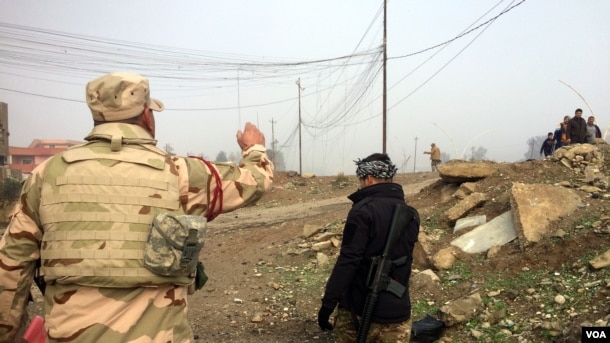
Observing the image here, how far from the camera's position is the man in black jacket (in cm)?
261

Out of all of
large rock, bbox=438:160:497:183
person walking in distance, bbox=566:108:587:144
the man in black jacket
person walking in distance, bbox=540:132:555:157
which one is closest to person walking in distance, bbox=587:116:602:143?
person walking in distance, bbox=566:108:587:144

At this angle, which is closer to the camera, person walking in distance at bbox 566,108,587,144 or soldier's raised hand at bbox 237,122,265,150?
soldier's raised hand at bbox 237,122,265,150

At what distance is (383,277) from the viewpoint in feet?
8.52

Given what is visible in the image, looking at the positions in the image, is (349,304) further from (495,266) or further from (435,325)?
(495,266)

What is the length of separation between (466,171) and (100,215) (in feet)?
25.9

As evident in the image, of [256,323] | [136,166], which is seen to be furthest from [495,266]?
[136,166]

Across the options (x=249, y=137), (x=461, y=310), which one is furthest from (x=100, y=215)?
(x=461, y=310)

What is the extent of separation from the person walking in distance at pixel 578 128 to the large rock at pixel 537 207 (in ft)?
19.2

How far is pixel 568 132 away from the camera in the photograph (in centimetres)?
1139

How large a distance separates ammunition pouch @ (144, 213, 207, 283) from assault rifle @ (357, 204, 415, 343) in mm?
1290

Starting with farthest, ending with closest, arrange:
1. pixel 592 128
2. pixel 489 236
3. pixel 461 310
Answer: pixel 592 128, pixel 489 236, pixel 461 310

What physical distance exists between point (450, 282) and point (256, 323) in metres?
2.20

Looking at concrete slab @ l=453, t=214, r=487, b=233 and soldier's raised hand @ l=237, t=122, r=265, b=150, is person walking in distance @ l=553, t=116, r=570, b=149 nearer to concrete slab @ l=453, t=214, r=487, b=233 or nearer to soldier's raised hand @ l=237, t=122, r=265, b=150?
concrete slab @ l=453, t=214, r=487, b=233

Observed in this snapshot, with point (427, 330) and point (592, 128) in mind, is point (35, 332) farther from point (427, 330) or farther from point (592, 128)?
point (592, 128)
